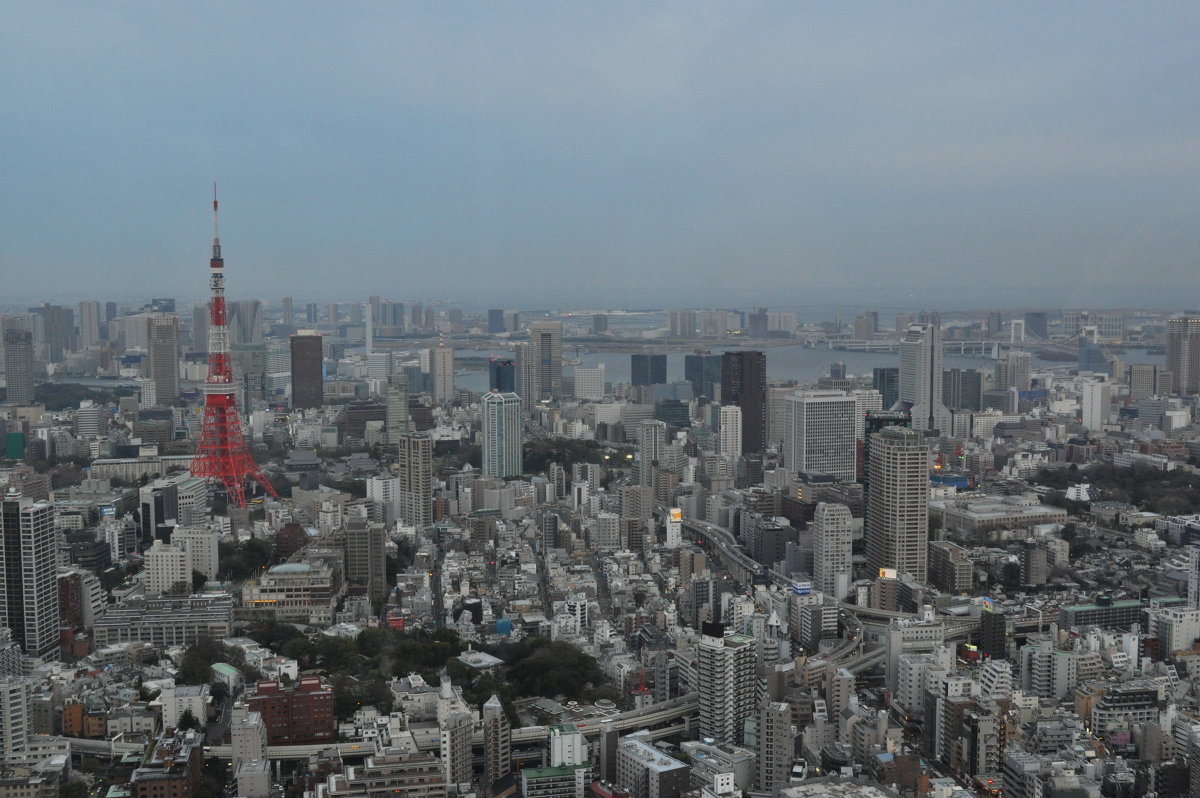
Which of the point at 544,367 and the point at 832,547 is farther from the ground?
the point at 544,367

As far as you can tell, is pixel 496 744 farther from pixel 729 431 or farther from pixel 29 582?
pixel 729 431

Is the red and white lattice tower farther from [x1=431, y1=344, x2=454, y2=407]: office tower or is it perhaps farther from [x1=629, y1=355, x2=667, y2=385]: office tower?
[x1=629, y1=355, x2=667, y2=385]: office tower

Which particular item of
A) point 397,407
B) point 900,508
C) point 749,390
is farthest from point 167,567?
point 749,390

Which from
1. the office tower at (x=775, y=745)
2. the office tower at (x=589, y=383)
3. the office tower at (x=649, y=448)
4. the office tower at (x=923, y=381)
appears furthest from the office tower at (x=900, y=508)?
the office tower at (x=589, y=383)

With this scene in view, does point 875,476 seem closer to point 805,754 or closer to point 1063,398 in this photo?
point 805,754

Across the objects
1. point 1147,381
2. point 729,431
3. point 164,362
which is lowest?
point 729,431

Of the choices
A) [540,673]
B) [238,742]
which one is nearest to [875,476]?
[540,673]
